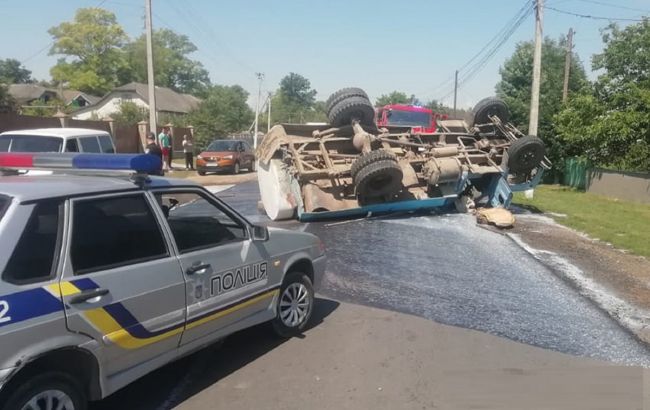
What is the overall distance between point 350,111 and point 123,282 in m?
9.08

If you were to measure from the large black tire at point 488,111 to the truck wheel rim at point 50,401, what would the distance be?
1193cm

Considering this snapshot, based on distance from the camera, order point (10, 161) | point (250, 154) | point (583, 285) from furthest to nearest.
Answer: point (250, 154)
point (583, 285)
point (10, 161)

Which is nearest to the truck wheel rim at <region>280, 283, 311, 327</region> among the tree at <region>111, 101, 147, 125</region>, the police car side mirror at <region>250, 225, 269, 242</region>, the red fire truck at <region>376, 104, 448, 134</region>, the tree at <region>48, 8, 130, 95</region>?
the police car side mirror at <region>250, 225, 269, 242</region>

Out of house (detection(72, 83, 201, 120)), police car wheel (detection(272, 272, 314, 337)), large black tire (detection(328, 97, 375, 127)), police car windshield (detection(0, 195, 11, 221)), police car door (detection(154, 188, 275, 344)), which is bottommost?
police car wheel (detection(272, 272, 314, 337))

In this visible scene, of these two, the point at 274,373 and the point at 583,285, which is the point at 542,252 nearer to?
the point at 583,285

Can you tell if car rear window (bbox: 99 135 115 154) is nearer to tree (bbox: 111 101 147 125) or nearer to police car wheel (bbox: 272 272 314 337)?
police car wheel (bbox: 272 272 314 337)

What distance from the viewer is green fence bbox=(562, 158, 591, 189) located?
22.6 m

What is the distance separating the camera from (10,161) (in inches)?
171

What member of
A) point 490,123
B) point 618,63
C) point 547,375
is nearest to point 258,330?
point 547,375

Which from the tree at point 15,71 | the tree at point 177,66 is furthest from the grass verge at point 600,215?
the tree at point 15,71

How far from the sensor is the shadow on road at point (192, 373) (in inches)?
159

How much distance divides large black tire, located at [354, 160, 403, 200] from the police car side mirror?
5682mm

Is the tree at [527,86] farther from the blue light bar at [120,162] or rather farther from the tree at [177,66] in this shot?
the tree at [177,66]

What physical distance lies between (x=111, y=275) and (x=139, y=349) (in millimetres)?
520
